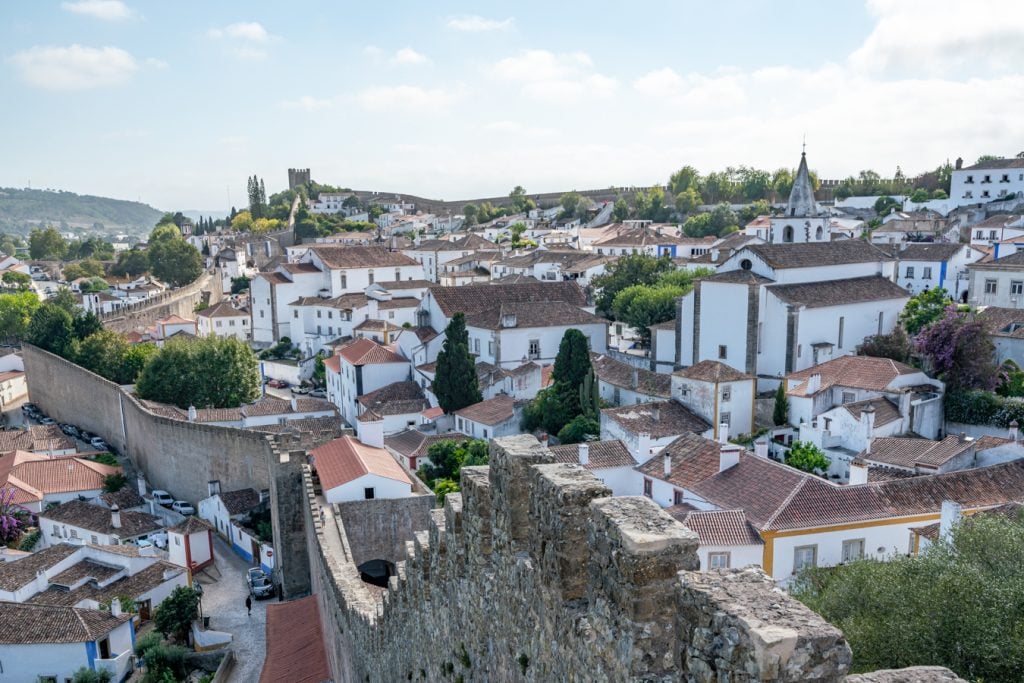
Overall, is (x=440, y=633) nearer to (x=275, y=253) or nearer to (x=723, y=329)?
(x=723, y=329)

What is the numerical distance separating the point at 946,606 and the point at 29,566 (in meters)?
20.3

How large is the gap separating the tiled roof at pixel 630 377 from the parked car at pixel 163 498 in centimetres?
1410

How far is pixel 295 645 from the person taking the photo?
1388cm

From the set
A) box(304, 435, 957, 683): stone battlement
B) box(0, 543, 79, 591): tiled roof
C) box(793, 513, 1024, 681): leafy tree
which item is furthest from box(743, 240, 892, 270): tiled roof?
box(0, 543, 79, 591): tiled roof

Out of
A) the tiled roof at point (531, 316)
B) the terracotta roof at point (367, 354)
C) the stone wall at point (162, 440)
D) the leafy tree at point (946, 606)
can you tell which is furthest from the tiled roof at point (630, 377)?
the leafy tree at point (946, 606)

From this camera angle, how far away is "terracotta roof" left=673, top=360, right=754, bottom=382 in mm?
20719

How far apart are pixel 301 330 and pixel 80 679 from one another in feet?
86.5

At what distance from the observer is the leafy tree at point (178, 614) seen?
58.0 ft

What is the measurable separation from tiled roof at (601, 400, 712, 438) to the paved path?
30.5 feet

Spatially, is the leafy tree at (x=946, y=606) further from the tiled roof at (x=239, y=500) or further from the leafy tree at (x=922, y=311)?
the tiled roof at (x=239, y=500)

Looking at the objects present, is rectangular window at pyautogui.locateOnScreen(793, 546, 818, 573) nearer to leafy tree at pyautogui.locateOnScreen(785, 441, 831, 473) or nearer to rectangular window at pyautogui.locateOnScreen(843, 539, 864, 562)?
rectangular window at pyautogui.locateOnScreen(843, 539, 864, 562)

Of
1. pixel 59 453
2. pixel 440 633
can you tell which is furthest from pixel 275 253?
pixel 440 633

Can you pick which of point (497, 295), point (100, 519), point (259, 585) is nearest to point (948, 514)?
point (259, 585)

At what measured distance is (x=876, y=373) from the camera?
66.5ft
